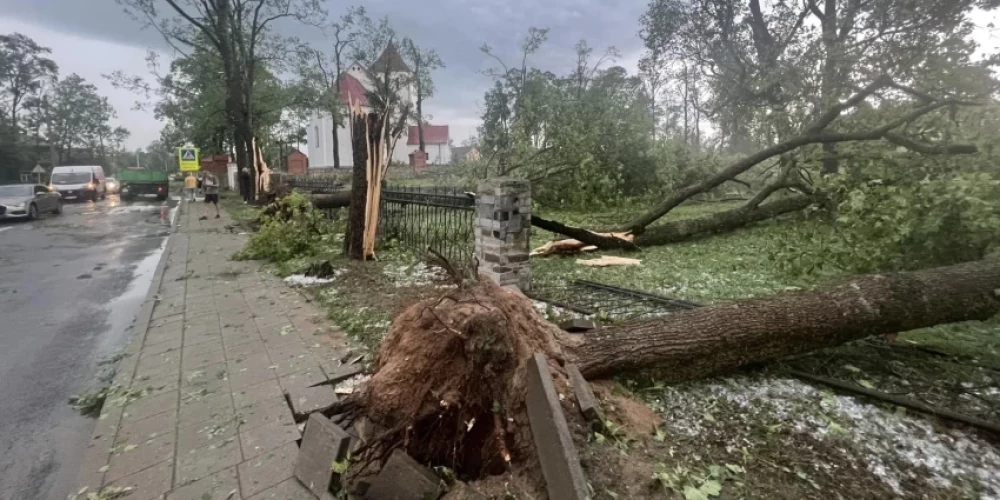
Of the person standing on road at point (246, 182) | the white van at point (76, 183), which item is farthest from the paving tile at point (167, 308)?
the white van at point (76, 183)

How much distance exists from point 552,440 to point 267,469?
151 cm

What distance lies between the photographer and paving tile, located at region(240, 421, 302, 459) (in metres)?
2.64

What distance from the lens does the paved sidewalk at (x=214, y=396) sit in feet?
7.97

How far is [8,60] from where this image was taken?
125ft

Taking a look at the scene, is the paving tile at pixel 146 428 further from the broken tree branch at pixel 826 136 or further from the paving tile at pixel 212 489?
the broken tree branch at pixel 826 136

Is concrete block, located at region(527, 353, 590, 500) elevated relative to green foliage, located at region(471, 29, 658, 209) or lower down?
lower down

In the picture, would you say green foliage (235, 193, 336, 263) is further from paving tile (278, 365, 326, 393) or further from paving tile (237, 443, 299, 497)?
paving tile (237, 443, 299, 497)

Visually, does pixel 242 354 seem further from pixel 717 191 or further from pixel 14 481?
pixel 717 191

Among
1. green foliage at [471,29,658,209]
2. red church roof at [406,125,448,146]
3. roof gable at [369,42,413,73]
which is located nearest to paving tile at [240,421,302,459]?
green foliage at [471,29,658,209]

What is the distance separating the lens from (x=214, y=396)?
329 centimetres

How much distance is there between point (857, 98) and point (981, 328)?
4340 millimetres

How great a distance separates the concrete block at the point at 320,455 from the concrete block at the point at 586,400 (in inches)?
47.6

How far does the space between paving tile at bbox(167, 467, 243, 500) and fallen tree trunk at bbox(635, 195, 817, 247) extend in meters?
7.07

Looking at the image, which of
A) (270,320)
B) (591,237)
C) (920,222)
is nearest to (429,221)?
(591,237)
